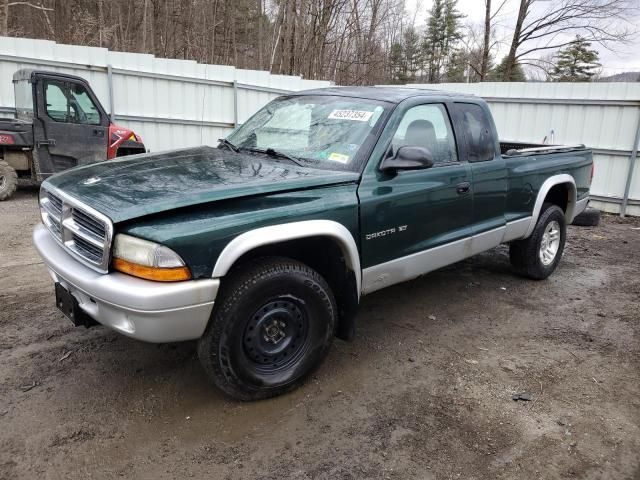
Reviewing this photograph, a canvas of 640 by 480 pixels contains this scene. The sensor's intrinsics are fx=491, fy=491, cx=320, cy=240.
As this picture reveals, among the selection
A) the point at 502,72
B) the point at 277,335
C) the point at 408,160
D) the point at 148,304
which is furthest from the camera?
the point at 502,72

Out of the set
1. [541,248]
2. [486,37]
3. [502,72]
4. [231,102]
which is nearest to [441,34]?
[502,72]

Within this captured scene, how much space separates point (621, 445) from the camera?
2807 millimetres

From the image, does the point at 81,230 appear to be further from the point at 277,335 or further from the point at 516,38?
the point at 516,38

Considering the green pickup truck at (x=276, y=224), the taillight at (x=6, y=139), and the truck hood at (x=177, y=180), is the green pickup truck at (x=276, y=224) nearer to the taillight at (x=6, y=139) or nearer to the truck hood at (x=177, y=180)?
the truck hood at (x=177, y=180)

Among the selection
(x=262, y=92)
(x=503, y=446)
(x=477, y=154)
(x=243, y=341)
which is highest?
(x=262, y=92)

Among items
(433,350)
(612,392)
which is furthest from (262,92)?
(612,392)

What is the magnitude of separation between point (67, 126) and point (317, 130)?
22.0 ft

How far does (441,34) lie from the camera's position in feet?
148

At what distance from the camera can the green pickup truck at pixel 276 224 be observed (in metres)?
2.50

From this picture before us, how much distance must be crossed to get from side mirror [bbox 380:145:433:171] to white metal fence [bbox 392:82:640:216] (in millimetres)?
7025

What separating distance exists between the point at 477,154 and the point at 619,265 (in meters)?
3.53

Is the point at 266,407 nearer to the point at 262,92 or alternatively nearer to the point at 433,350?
the point at 433,350

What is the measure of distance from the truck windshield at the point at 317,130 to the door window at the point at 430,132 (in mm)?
245

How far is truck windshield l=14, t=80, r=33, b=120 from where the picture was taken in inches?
331
